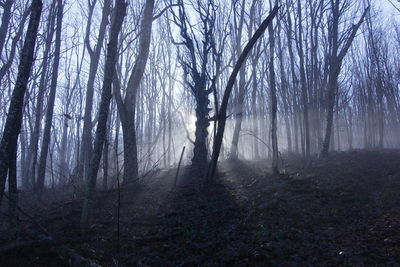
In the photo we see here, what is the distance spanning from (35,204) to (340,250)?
26.1ft

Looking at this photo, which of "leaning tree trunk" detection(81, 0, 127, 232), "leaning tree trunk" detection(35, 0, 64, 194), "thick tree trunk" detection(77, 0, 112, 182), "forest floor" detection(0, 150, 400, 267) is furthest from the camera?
"thick tree trunk" detection(77, 0, 112, 182)

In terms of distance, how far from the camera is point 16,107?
5.25 m

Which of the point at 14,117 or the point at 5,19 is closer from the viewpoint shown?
the point at 14,117

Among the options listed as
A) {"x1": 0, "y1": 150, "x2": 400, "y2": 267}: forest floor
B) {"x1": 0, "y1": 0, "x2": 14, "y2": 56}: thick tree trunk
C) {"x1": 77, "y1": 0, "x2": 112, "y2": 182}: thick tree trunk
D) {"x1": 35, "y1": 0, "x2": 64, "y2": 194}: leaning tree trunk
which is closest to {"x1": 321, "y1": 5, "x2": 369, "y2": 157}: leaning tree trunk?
{"x1": 0, "y1": 150, "x2": 400, "y2": 267}: forest floor

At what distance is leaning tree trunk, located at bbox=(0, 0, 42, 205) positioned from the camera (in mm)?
5141

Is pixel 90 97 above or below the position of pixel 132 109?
above

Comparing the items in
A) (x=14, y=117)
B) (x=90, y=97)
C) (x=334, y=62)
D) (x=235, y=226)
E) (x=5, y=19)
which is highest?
(x=5, y=19)

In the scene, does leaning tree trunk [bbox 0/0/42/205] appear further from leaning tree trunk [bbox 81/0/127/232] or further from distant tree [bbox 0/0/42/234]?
leaning tree trunk [bbox 81/0/127/232]

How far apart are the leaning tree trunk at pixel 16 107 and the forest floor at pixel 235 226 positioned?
3.73 ft

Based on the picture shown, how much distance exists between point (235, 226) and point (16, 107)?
15.2 ft

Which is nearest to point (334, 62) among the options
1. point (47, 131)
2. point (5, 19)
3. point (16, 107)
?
point (47, 131)

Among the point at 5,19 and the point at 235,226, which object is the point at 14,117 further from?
the point at 5,19

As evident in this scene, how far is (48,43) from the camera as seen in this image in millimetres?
13305

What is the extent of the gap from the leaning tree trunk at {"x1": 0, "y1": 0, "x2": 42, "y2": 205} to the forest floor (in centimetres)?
114
